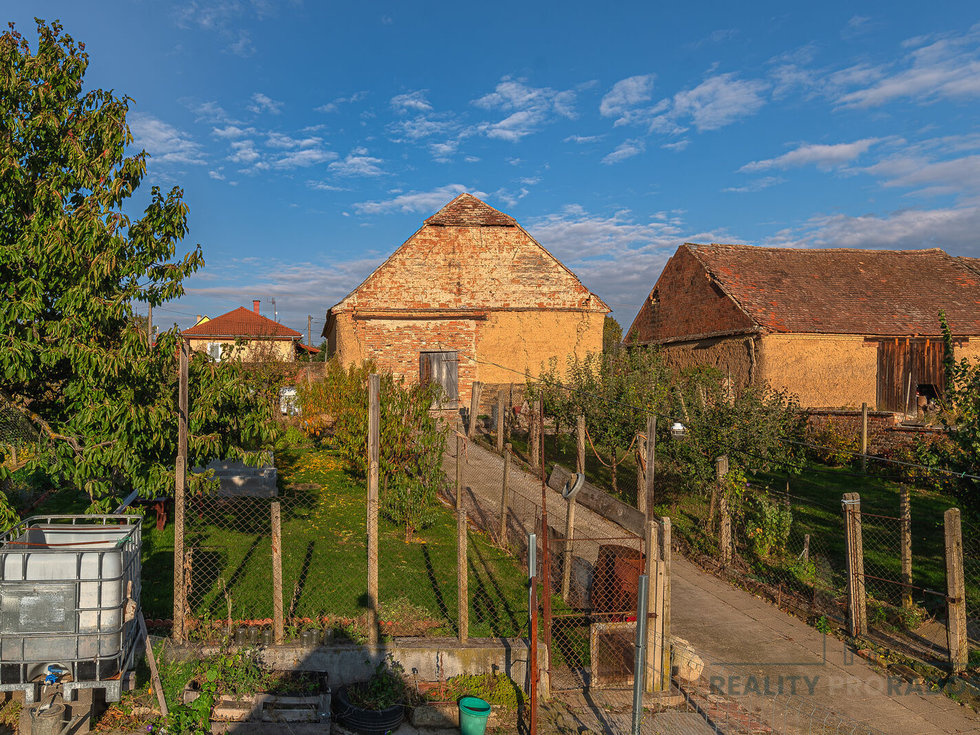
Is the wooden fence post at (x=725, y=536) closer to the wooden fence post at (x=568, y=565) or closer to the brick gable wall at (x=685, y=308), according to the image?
the wooden fence post at (x=568, y=565)

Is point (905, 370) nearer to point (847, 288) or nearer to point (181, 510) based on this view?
point (847, 288)

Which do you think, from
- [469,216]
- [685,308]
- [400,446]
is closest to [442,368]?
[469,216]

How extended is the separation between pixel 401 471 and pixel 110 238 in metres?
6.46

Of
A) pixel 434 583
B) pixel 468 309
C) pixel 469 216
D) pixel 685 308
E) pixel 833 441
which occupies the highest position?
pixel 469 216

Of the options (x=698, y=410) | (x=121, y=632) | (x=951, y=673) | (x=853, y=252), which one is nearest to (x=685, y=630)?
(x=951, y=673)

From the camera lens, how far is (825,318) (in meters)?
20.4

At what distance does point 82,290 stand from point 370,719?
4879 mm

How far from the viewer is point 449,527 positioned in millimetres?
11094

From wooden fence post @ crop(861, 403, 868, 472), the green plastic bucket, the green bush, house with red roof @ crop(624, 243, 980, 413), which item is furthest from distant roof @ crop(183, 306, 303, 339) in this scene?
the green plastic bucket

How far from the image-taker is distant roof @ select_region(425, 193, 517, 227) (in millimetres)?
22625

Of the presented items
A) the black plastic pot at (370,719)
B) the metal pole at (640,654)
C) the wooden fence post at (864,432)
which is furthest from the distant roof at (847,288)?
the black plastic pot at (370,719)

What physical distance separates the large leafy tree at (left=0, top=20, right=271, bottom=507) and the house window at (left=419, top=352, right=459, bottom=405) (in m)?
14.4

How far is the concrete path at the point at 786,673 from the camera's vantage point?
20.5 feet

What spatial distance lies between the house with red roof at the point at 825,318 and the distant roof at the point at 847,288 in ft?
0.12
